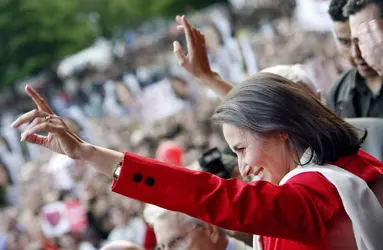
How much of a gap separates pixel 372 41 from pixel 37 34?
52.7 feet

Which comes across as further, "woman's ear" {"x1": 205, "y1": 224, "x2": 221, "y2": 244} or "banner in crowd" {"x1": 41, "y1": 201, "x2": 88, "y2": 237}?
"banner in crowd" {"x1": 41, "y1": 201, "x2": 88, "y2": 237}

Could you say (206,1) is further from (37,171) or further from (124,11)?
(37,171)

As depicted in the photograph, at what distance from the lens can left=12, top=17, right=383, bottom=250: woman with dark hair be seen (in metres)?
1.42

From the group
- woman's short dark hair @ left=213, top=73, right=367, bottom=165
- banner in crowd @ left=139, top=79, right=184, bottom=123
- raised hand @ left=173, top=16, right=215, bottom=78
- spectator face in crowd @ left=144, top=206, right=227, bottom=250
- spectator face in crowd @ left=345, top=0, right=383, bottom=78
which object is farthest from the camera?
banner in crowd @ left=139, top=79, right=184, bottom=123

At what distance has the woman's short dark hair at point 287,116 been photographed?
1.52 m

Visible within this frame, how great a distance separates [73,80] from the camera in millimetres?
13172

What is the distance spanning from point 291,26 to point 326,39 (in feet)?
5.16

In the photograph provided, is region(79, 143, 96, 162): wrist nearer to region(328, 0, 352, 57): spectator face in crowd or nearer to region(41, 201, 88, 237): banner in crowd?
region(328, 0, 352, 57): spectator face in crowd

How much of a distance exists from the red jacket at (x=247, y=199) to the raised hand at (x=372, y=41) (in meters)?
0.51

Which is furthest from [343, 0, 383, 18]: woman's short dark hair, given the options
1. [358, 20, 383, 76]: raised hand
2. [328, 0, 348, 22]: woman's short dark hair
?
[328, 0, 348, 22]: woman's short dark hair

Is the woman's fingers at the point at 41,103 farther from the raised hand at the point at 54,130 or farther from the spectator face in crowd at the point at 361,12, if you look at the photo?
the spectator face in crowd at the point at 361,12

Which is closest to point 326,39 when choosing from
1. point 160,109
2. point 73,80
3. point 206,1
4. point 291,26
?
point 291,26

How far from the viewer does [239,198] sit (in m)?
1.42

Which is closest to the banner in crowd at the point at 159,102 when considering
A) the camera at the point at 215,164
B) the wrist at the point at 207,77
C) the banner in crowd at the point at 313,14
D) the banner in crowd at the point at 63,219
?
the banner in crowd at the point at 63,219
